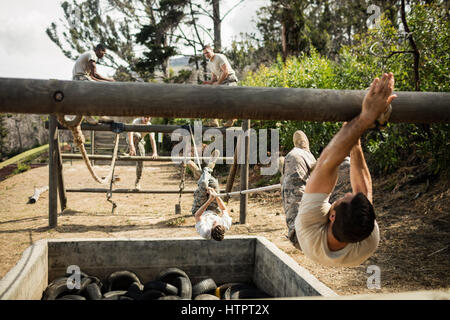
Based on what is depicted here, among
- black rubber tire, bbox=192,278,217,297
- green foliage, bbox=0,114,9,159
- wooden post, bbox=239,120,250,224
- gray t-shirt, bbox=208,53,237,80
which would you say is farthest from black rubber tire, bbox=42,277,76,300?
green foliage, bbox=0,114,9,159

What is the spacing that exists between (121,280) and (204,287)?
3.23 ft

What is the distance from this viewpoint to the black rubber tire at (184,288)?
377 cm

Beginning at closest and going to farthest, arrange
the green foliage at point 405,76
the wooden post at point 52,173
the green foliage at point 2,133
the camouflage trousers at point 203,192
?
the camouflage trousers at point 203,192
the green foliage at point 405,76
the wooden post at point 52,173
the green foliage at point 2,133

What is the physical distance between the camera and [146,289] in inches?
151

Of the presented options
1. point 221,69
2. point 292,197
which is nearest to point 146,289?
point 292,197

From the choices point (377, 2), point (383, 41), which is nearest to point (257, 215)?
point (383, 41)

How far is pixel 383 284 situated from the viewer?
4.05m

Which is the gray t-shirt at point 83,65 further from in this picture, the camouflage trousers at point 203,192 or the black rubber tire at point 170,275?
the black rubber tire at point 170,275

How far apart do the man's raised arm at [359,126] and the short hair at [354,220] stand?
0.17 m

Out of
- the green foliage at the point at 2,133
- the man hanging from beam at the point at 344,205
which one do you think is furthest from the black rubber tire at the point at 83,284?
the green foliage at the point at 2,133

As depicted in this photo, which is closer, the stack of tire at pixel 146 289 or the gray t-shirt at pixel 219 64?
the stack of tire at pixel 146 289

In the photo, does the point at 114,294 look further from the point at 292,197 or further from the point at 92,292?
the point at 292,197

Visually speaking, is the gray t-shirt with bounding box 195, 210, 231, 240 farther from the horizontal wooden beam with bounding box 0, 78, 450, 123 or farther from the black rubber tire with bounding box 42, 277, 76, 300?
the horizontal wooden beam with bounding box 0, 78, 450, 123
